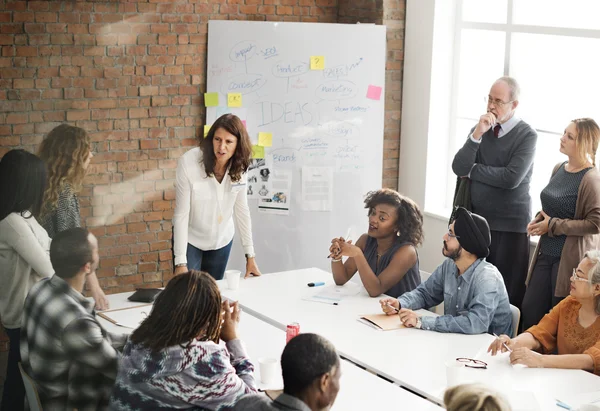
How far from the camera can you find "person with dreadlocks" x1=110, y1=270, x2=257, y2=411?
2.59 m

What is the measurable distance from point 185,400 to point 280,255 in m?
3.53

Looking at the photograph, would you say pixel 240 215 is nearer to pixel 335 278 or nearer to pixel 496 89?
pixel 335 278

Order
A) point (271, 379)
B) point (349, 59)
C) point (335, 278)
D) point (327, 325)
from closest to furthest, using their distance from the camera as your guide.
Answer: point (271, 379) < point (327, 325) < point (335, 278) < point (349, 59)

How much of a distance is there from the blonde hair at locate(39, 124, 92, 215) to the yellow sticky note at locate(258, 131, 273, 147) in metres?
1.64

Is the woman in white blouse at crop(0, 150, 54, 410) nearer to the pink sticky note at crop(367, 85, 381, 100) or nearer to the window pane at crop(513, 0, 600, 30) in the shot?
the pink sticky note at crop(367, 85, 381, 100)

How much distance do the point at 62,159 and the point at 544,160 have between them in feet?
11.0

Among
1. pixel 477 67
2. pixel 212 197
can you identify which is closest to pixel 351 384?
pixel 212 197

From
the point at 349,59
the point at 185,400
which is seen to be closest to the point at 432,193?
the point at 349,59

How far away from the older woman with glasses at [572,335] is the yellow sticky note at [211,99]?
10.1ft

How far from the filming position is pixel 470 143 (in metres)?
5.08

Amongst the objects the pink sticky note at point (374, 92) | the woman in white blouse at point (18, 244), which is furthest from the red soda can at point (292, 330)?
the pink sticky note at point (374, 92)

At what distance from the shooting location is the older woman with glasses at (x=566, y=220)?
4438 millimetres

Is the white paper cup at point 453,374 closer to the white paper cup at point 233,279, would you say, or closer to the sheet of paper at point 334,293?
the sheet of paper at point 334,293

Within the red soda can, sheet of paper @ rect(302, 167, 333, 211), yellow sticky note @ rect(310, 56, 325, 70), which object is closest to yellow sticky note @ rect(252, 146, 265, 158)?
sheet of paper @ rect(302, 167, 333, 211)
